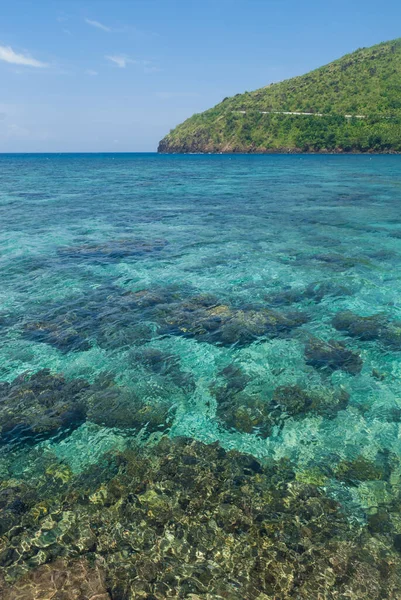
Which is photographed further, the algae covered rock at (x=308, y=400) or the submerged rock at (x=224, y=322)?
the submerged rock at (x=224, y=322)

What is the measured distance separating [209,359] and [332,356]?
14.2 ft

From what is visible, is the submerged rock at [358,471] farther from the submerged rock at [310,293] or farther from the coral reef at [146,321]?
the submerged rock at [310,293]

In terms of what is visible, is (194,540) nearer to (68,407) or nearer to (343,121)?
(68,407)

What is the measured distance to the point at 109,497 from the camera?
802 cm

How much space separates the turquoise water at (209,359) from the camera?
29.3ft

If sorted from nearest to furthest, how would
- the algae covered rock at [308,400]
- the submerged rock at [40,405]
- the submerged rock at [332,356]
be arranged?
the submerged rock at [40,405]
the algae covered rock at [308,400]
the submerged rock at [332,356]

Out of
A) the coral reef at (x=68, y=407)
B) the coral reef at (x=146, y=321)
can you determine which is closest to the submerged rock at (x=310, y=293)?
the coral reef at (x=146, y=321)

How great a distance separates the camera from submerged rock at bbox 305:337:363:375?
41.1 feet

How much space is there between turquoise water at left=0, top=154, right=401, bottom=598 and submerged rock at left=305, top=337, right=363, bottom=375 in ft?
0.22

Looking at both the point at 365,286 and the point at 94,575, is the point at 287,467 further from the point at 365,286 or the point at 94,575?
the point at 365,286

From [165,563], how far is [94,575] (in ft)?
4.04

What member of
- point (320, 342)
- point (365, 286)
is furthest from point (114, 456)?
point (365, 286)

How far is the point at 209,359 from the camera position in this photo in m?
13.3

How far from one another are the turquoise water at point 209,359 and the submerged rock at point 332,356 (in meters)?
0.07
